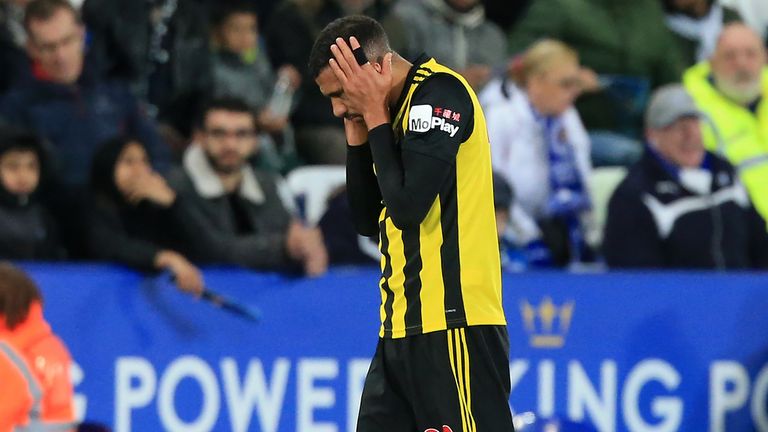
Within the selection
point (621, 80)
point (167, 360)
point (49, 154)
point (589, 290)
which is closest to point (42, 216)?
point (49, 154)

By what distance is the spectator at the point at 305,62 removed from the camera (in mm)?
10719

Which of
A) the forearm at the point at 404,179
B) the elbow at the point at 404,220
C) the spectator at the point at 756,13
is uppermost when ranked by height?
the spectator at the point at 756,13

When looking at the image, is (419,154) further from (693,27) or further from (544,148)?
(693,27)

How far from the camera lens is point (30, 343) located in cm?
711

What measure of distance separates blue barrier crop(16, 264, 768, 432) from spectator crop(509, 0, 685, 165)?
8.03 ft

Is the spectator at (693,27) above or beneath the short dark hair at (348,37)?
above

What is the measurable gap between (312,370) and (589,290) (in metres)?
1.56

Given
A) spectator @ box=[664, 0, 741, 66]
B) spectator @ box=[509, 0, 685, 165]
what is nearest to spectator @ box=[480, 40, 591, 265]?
spectator @ box=[509, 0, 685, 165]

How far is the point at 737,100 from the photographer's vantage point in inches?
440

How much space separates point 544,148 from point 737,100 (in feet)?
5.15

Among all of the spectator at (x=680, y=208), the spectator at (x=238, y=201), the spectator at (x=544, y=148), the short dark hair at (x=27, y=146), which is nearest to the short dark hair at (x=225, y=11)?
the spectator at (x=238, y=201)

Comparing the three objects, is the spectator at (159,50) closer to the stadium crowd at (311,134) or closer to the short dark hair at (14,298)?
the stadium crowd at (311,134)

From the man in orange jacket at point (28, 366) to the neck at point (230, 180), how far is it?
230 centimetres

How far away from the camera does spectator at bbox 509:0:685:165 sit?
37.9 ft
